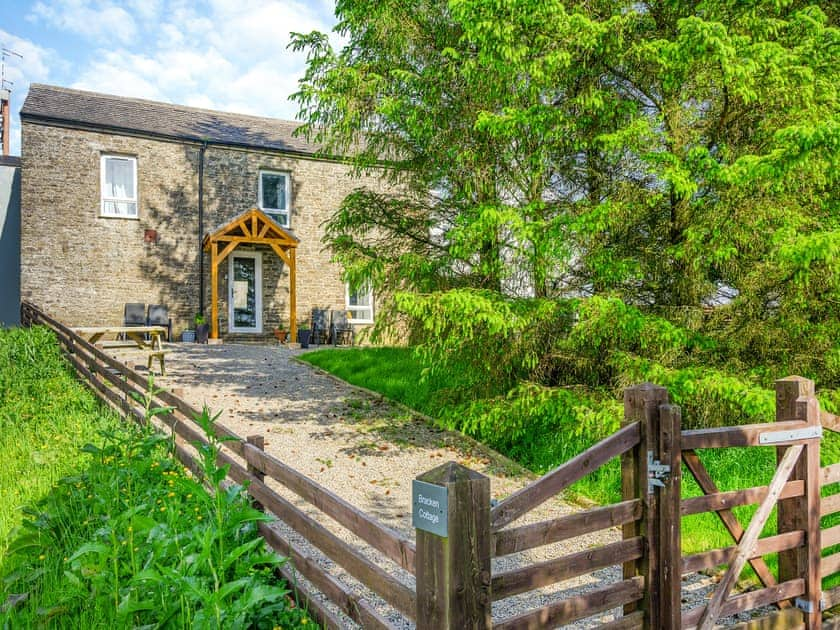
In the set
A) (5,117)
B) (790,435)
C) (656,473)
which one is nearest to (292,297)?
(790,435)

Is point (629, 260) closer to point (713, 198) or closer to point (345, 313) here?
point (713, 198)

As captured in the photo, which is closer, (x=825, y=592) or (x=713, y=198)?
(x=825, y=592)

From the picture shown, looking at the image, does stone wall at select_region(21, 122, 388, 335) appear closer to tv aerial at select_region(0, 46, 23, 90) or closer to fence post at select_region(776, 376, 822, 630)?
tv aerial at select_region(0, 46, 23, 90)

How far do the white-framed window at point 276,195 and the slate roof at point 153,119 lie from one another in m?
0.89

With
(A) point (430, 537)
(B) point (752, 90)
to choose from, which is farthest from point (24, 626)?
(B) point (752, 90)

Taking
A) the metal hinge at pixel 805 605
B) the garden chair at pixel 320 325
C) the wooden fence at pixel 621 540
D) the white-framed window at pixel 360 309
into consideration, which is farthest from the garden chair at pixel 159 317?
the metal hinge at pixel 805 605

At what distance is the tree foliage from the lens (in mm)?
5445

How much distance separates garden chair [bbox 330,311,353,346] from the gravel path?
621cm

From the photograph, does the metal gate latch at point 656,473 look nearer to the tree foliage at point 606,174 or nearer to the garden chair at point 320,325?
the tree foliage at point 606,174

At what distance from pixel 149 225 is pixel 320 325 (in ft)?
18.9

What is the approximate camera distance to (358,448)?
7422 millimetres

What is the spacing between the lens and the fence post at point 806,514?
3.65m

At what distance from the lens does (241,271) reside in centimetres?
1891

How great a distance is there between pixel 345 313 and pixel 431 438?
1191cm
